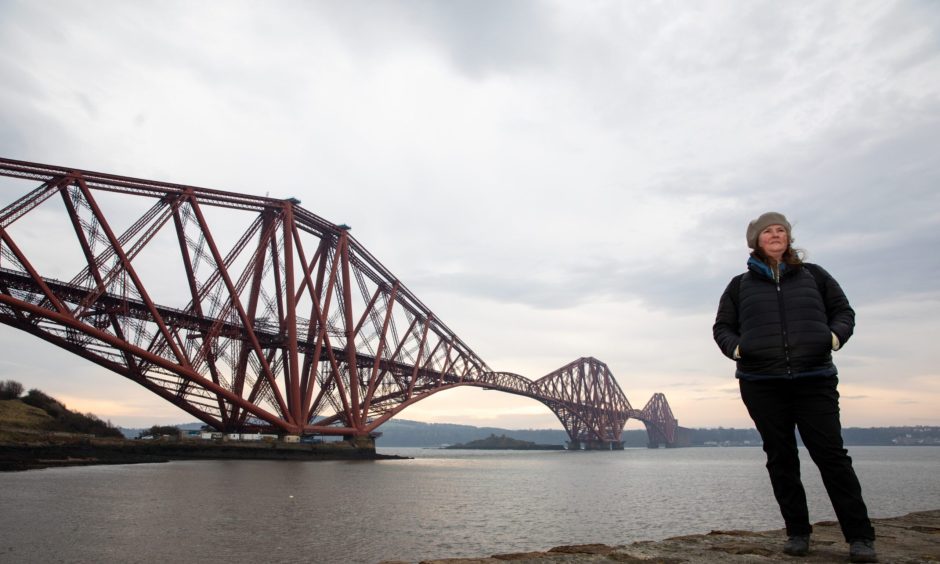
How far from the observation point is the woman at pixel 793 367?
4.90 m

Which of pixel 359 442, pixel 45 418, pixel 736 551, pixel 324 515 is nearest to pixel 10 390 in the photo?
pixel 45 418

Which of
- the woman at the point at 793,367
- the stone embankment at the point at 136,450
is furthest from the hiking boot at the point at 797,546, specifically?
the stone embankment at the point at 136,450

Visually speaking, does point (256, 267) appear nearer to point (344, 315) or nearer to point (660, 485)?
point (344, 315)

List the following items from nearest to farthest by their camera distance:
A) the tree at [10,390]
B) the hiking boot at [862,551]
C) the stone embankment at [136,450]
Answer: the hiking boot at [862,551] < the stone embankment at [136,450] < the tree at [10,390]

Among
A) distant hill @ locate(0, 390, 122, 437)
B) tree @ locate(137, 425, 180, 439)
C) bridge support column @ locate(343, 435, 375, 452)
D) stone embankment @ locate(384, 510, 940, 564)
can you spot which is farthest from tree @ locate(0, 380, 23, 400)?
stone embankment @ locate(384, 510, 940, 564)

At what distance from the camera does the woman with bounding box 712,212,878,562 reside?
4.90 metres

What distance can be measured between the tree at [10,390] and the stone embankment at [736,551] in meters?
64.1

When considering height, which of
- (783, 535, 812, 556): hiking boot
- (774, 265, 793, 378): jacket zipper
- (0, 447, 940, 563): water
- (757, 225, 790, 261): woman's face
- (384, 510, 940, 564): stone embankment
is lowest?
(0, 447, 940, 563): water

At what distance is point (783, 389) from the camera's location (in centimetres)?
513

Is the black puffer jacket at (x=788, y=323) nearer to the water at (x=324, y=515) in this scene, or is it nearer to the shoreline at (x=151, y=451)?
the water at (x=324, y=515)

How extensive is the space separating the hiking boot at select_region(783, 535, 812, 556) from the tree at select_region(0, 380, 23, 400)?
215 feet

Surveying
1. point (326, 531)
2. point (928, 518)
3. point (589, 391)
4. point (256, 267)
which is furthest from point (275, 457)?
point (589, 391)

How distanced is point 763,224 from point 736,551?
266cm

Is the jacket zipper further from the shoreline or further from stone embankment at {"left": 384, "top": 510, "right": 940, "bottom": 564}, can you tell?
the shoreline
